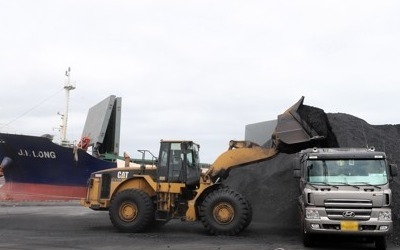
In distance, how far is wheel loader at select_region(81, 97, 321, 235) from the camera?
1218 cm

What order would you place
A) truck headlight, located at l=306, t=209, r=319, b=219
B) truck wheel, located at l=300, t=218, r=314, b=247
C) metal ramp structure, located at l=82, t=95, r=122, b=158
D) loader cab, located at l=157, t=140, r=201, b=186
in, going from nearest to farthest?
truck headlight, located at l=306, t=209, r=319, b=219 → truck wheel, located at l=300, t=218, r=314, b=247 → loader cab, located at l=157, t=140, r=201, b=186 → metal ramp structure, located at l=82, t=95, r=122, b=158

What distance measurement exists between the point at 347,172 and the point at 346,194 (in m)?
0.63

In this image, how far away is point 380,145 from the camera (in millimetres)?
14422

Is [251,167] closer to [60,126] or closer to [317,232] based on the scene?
[317,232]

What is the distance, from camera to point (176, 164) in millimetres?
13055

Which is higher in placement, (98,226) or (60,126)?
(60,126)

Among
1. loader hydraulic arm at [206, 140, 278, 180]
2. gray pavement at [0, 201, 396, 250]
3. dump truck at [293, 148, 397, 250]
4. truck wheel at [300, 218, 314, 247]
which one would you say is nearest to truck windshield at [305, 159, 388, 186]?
dump truck at [293, 148, 397, 250]

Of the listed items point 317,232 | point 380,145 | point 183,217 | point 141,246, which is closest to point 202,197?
→ point 183,217

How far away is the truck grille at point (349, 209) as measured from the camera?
32.1 ft

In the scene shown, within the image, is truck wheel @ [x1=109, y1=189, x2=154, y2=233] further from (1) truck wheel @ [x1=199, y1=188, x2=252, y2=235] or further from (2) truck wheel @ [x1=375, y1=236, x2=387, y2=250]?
(2) truck wheel @ [x1=375, y1=236, x2=387, y2=250]

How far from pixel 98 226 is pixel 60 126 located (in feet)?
68.1

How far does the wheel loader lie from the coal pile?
2.18ft

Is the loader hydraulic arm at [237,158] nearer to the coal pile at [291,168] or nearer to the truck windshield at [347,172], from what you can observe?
the coal pile at [291,168]

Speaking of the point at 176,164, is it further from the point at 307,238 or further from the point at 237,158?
the point at 307,238
